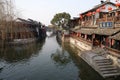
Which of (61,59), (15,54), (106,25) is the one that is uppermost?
(106,25)

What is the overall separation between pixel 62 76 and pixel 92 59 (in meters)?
4.02

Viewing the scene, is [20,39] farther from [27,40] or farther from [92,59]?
[92,59]

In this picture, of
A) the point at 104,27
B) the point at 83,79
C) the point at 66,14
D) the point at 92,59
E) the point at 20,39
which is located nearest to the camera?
the point at 83,79

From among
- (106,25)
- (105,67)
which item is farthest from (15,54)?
(105,67)

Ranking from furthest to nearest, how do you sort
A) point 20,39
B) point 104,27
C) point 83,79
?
point 20,39 < point 104,27 < point 83,79

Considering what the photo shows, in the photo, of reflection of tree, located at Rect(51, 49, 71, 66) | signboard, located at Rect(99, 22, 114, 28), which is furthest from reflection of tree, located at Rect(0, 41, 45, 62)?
signboard, located at Rect(99, 22, 114, 28)

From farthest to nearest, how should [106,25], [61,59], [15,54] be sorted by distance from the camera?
[15,54] < [61,59] < [106,25]

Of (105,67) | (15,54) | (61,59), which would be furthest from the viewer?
(15,54)

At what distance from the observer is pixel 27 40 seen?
42.3 metres

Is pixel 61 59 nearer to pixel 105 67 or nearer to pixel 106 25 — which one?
pixel 106 25

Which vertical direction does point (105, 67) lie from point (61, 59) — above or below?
above

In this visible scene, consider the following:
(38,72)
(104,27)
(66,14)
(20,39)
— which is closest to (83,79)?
(38,72)

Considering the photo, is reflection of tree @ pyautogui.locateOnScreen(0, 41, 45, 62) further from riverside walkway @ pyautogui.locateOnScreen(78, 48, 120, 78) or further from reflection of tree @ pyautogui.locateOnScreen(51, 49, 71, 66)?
riverside walkway @ pyautogui.locateOnScreen(78, 48, 120, 78)

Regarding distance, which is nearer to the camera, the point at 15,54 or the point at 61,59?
the point at 61,59
